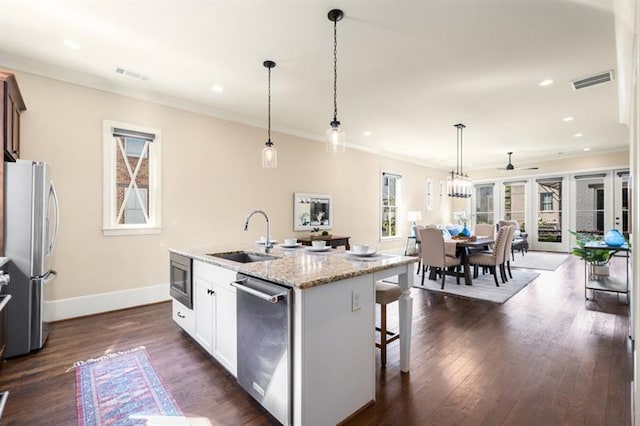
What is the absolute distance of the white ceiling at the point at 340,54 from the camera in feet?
8.14

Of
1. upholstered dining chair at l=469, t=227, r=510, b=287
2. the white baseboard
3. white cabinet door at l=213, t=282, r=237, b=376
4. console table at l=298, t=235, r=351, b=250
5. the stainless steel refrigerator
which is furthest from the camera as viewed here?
console table at l=298, t=235, r=351, b=250

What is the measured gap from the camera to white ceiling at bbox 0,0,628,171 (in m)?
2.48

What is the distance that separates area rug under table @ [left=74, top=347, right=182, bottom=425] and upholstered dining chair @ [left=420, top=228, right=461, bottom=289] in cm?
407

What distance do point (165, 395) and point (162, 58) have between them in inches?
126

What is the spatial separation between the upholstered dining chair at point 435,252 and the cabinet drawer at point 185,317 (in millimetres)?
3698

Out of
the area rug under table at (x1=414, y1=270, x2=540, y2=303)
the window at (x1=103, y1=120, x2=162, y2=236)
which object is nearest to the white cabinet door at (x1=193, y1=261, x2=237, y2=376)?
the window at (x1=103, y1=120, x2=162, y2=236)

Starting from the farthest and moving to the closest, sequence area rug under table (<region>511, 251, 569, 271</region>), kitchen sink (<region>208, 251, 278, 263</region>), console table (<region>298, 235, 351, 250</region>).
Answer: area rug under table (<region>511, 251, 569, 271</region>)
console table (<region>298, 235, 351, 250</region>)
kitchen sink (<region>208, 251, 278, 263</region>)

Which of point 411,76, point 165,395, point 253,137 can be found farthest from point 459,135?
point 165,395

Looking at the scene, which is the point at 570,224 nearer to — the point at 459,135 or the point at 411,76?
the point at 459,135

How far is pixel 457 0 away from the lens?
234 centimetres

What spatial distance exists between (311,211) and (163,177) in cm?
281

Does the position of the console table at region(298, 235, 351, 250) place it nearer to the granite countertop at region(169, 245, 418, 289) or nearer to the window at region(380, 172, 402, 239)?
the window at region(380, 172, 402, 239)

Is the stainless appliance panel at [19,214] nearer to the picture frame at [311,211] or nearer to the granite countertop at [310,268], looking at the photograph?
the granite countertop at [310,268]

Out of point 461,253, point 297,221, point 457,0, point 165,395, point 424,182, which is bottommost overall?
point 165,395
